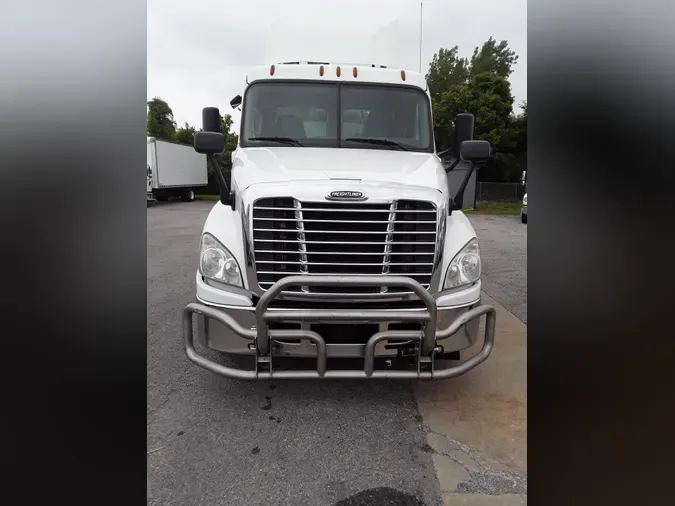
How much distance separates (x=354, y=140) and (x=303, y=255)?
1576 mm

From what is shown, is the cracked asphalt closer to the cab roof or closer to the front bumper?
the front bumper

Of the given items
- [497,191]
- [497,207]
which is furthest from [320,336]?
[497,191]

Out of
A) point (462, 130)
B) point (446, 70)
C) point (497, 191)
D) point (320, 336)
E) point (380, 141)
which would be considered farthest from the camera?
point (446, 70)

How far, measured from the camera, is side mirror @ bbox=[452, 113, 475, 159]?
4324mm

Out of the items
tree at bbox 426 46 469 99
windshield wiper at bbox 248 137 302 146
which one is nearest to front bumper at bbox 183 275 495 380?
windshield wiper at bbox 248 137 302 146

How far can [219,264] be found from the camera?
3008 mm

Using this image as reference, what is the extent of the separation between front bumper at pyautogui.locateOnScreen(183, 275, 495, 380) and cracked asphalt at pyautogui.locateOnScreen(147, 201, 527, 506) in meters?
0.45

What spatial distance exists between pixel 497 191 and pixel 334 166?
896 inches

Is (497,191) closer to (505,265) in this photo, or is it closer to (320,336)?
(505,265)

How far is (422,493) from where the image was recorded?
2.33 metres

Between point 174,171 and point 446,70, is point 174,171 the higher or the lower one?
the lower one

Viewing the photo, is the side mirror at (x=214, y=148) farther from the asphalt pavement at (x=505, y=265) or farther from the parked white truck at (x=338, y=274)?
the asphalt pavement at (x=505, y=265)
